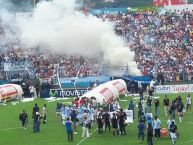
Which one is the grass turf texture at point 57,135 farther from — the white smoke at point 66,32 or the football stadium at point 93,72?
the white smoke at point 66,32

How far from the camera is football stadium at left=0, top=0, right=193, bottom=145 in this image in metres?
34.8

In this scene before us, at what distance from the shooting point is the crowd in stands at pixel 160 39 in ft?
191

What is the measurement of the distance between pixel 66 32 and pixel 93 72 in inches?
362

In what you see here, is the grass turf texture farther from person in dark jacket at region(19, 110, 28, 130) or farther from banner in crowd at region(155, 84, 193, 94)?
banner in crowd at region(155, 84, 193, 94)

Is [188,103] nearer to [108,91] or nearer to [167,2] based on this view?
[108,91]

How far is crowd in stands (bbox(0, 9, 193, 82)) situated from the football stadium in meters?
0.10

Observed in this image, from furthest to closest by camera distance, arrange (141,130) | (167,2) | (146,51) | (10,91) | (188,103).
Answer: (167,2), (146,51), (10,91), (188,103), (141,130)

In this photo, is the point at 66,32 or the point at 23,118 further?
the point at 66,32

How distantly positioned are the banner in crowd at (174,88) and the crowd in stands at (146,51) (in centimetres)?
206

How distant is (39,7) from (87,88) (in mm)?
18940

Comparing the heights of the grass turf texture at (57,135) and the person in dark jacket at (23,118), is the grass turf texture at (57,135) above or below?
below

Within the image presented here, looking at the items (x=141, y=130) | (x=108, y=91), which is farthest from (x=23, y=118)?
(x=108, y=91)

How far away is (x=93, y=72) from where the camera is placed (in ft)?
196

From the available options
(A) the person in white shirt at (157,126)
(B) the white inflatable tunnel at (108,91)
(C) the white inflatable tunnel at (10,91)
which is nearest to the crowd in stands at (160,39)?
(B) the white inflatable tunnel at (108,91)
